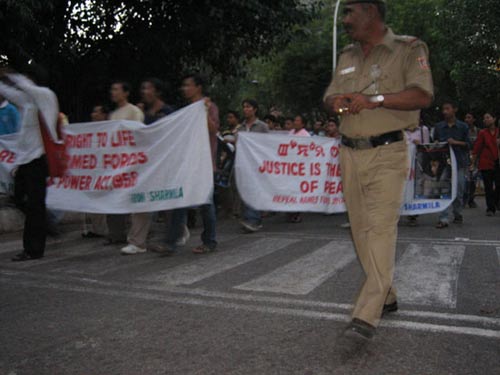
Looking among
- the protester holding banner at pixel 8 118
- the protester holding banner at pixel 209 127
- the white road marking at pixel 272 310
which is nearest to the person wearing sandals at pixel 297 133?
the protester holding banner at pixel 209 127

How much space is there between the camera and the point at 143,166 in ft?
23.0

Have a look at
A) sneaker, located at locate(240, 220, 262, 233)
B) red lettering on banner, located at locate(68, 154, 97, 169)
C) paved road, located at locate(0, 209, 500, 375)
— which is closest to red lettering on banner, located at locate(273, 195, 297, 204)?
sneaker, located at locate(240, 220, 262, 233)

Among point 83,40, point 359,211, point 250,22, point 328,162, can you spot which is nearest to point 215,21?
point 250,22

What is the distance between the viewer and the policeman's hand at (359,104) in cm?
340

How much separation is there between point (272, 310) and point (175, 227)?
2669mm

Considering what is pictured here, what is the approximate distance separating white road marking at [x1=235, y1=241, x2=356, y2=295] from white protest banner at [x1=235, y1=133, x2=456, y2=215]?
6.74 feet

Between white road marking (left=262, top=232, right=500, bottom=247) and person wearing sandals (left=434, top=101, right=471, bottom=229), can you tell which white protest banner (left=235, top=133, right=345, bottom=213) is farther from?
person wearing sandals (left=434, top=101, right=471, bottom=229)

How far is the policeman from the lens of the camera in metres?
3.44

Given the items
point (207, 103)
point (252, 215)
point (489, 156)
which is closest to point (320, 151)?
point (252, 215)

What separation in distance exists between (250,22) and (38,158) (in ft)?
23.9

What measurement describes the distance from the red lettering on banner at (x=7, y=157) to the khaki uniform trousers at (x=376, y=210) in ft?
17.0

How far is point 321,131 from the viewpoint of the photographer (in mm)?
13258

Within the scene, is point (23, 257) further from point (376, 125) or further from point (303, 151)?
point (303, 151)

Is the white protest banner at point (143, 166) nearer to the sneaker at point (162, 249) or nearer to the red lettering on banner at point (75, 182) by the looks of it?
the red lettering on banner at point (75, 182)
